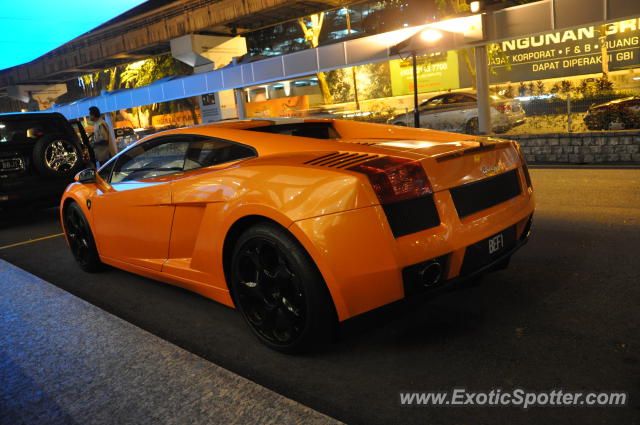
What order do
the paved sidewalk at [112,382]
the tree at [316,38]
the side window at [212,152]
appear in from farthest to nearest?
the tree at [316,38], the side window at [212,152], the paved sidewalk at [112,382]

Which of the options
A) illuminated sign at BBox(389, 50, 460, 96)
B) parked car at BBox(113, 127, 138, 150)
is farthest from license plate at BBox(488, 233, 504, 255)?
illuminated sign at BBox(389, 50, 460, 96)

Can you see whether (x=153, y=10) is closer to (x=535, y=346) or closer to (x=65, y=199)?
(x=65, y=199)

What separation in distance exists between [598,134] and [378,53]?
7.01 m

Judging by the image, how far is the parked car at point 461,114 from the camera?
1173 centimetres

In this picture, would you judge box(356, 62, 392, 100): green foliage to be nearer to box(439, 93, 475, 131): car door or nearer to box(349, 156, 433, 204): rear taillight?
box(439, 93, 475, 131): car door

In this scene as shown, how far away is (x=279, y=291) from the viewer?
110 inches

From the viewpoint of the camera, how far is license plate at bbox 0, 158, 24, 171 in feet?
25.3

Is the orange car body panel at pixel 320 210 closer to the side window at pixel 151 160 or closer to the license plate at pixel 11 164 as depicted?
the side window at pixel 151 160

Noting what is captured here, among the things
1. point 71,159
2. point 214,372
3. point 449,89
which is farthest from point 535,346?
point 449,89

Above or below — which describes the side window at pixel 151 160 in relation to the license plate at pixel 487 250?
above

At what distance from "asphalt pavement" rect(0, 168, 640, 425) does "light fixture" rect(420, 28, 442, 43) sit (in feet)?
29.1

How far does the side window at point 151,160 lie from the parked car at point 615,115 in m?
8.87

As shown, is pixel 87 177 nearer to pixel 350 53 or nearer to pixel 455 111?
pixel 455 111

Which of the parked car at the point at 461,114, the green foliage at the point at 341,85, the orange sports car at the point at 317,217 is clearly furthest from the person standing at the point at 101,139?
the green foliage at the point at 341,85
